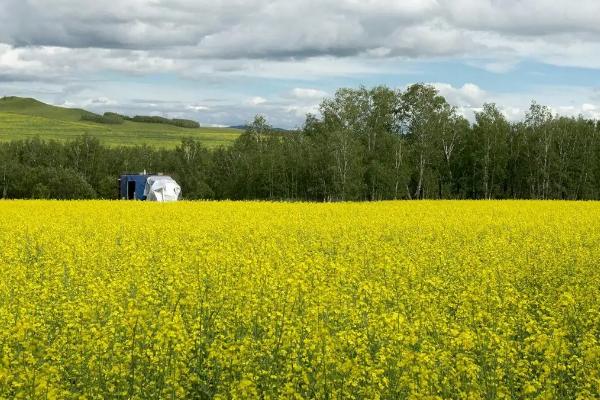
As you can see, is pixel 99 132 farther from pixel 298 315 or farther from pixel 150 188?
pixel 298 315

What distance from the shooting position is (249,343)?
26.2ft

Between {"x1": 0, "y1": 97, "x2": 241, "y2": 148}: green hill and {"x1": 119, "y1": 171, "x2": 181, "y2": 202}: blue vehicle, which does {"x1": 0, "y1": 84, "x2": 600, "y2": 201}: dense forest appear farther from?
{"x1": 0, "y1": 97, "x2": 241, "y2": 148}: green hill

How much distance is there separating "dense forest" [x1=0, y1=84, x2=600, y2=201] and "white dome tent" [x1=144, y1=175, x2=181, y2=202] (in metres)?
22.7

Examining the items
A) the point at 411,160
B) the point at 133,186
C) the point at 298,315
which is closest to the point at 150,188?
the point at 133,186

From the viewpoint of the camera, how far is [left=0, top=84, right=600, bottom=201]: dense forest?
71.7 m

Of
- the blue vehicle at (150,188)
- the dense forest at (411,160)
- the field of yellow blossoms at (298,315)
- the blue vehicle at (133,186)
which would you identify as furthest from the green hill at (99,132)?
the field of yellow blossoms at (298,315)

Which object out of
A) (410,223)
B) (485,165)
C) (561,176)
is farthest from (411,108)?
(410,223)

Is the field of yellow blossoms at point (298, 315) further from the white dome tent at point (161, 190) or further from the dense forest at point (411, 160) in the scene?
the dense forest at point (411, 160)

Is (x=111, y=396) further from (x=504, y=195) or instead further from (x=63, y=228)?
(x=504, y=195)

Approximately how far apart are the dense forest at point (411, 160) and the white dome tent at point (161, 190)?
2272 centimetres

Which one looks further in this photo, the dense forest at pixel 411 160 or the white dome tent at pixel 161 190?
the dense forest at pixel 411 160

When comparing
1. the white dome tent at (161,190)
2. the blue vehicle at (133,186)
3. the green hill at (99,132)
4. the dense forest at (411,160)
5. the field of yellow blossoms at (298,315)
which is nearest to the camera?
the field of yellow blossoms at (298,315)

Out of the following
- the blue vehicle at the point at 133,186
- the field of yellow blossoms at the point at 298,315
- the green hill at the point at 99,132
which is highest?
the green hill at the point at 99,132

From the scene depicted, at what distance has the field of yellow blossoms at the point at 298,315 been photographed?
23.4 feet
